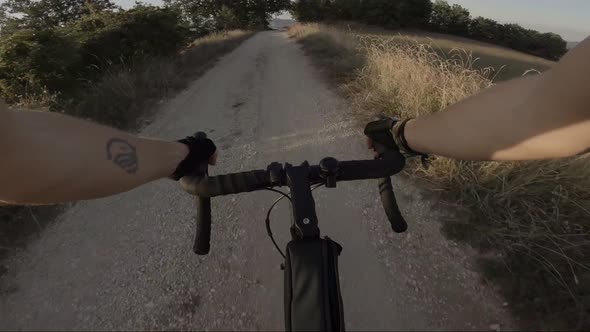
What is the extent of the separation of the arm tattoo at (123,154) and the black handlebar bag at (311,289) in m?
0.62

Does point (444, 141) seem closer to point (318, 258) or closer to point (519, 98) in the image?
point (519, 98)

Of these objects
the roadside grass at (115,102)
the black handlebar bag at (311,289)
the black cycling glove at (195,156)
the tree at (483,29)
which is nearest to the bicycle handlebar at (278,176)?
the black cycling glove at (195,156)

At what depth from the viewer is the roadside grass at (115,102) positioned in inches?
130

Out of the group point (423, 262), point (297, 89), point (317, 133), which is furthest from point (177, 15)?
point (423, 262)

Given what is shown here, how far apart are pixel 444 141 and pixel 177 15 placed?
13.0 metres

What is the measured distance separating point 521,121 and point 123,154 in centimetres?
130

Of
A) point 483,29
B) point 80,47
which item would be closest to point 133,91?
point 80,47

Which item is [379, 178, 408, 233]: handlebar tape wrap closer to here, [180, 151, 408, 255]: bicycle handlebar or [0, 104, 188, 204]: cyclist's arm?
[180, 151, 408, 255]: bicycle handlebar

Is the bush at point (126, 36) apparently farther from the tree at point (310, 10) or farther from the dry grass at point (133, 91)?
the tree at point (310, 10)

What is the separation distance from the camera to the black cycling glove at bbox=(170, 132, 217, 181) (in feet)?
4.40

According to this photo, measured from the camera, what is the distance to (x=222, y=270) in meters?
2.81

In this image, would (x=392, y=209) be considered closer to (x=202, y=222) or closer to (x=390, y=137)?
(x=390, y=137)

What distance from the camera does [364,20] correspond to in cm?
3438

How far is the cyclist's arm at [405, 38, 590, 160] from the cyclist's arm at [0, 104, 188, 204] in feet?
3.53
